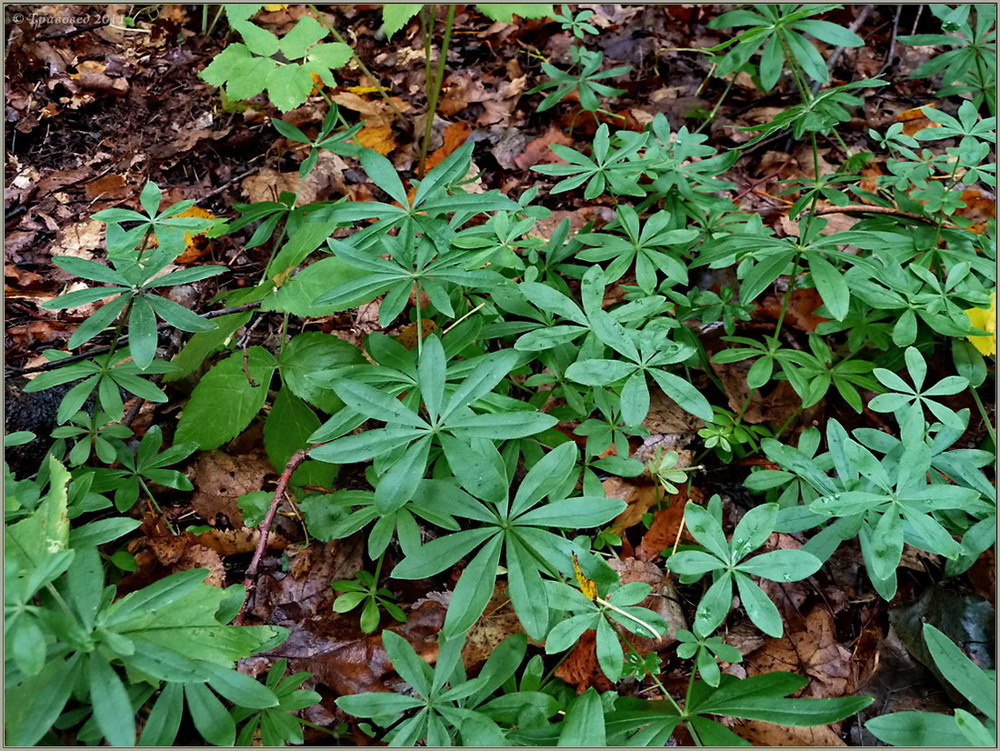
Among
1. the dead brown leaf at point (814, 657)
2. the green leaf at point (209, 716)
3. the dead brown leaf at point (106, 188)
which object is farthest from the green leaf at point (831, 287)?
the dead brown leaf at point (106, 188)

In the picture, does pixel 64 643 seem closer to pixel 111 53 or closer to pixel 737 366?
pixel 737 366

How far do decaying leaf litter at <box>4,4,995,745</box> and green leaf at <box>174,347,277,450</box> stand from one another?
165 millimetres

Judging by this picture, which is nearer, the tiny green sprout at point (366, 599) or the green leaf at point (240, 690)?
the green leaf at point (240, 690)

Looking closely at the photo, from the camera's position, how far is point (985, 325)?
2.10 metres

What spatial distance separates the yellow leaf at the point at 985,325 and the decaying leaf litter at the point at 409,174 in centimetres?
29

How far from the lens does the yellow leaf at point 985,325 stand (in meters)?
2.02

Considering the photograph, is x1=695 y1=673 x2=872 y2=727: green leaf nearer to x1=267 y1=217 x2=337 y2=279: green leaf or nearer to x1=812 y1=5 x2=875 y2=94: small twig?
x1=267 y1=217 x2=337 y2=279: green leaf

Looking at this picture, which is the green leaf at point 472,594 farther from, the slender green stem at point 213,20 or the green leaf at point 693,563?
the slender green stem at point 213,20

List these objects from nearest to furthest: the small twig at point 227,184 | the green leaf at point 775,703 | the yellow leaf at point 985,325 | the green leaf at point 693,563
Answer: the green leaf at point 775,703 → the green leaf at point 693,563 → the yellow leaf at point 985,325 → the small twig at point 227,184

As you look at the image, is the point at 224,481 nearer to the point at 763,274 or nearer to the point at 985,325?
the point at 763,274

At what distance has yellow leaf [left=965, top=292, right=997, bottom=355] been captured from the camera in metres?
2.02

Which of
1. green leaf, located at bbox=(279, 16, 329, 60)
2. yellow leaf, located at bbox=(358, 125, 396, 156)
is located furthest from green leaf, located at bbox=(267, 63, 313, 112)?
yellow leaf, located at bbox=(358, 125, 396, 156)

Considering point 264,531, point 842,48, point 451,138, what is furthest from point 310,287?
point 842,48

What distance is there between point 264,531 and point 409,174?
81.1 inches
